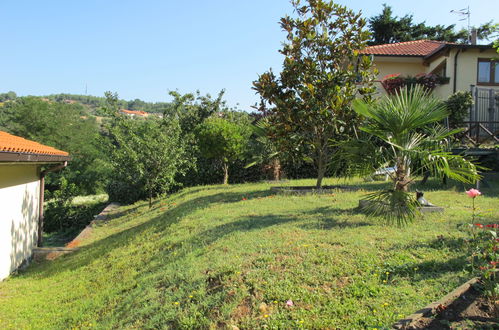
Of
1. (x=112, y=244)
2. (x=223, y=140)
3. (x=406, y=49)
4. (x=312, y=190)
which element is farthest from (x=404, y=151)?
(x=406, y=49)

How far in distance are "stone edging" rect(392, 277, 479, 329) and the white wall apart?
7.62m

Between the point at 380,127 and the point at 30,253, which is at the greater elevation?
the point at 380,127

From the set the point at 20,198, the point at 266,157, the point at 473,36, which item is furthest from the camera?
the point at 473,36

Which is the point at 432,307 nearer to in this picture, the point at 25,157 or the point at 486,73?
the point at 25,157

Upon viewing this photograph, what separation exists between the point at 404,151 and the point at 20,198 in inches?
332

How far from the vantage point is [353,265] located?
4203 mm

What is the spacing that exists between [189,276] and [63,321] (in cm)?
184

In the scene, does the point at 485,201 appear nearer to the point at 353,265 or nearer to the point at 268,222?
the point at 268,222

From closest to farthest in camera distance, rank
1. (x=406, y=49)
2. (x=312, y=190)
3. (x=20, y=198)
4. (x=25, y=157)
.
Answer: (x=25, y=157)
(x=20, y=198)
(x=312, y=190)
(x=406, y=49)

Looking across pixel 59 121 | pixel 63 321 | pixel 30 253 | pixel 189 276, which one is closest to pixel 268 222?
pixel 189 276

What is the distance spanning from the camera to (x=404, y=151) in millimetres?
5664

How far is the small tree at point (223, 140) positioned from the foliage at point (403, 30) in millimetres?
19624

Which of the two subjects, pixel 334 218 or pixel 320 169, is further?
pixel 320 169

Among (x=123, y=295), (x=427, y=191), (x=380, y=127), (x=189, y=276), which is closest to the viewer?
(x=189, y=276)
